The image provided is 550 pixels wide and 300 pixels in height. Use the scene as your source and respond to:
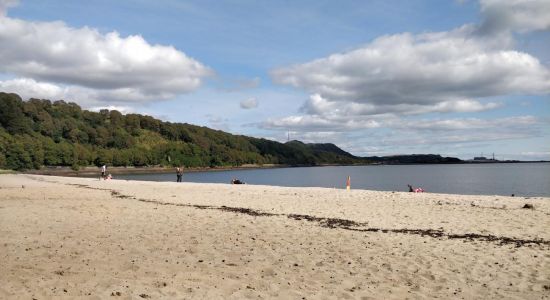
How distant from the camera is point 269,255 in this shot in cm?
970

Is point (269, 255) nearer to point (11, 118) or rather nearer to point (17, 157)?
point (17, 157)

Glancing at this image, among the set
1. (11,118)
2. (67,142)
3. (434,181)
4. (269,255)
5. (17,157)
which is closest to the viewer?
(269,255)

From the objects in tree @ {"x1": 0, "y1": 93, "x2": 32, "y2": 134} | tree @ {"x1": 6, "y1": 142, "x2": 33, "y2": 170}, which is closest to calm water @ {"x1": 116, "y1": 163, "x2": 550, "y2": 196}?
tree @ {"x1": 6, "y1": 142, "x2": 33, "y2": 170}

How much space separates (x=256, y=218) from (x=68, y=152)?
436 ft

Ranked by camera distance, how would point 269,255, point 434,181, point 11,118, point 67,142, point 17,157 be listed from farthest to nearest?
point 67,142 < point 11,118 < point 17,157 < point 434,181 < point 269,255

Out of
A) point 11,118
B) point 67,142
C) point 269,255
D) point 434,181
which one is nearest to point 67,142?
point 67,142

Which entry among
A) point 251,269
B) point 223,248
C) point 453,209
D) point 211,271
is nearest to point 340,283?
point 251,269

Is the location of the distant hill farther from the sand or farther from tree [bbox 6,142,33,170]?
the sand

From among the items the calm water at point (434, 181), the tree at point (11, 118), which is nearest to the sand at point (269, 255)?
the calm water at point (434, 181)

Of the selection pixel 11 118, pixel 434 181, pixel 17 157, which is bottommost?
pixel 434 181

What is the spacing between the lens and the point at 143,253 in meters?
9.65

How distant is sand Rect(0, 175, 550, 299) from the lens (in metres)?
7.19

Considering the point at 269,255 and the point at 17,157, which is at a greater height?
the point at 17,157

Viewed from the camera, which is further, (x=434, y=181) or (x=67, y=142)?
(x=67, y=142)
